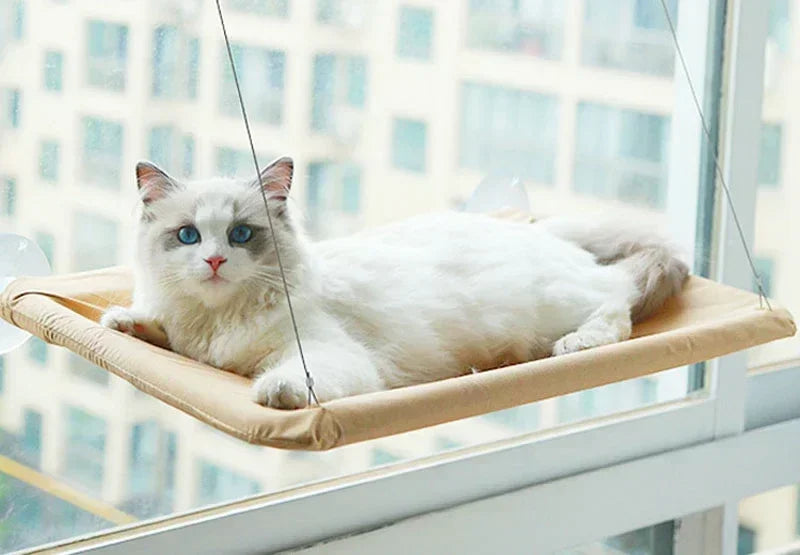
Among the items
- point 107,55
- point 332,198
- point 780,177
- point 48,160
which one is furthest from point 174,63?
point 780,177

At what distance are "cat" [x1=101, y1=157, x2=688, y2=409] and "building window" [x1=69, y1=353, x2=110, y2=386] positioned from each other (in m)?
0.32

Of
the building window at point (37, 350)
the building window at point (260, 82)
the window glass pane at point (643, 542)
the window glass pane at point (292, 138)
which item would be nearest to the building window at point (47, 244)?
the window glass pane at point (292, 138)

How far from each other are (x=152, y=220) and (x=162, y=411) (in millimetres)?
527

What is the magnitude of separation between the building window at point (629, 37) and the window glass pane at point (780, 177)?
305 mm

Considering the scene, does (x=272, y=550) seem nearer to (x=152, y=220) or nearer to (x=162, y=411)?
(x=162, y=411)

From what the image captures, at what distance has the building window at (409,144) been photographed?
2.03m

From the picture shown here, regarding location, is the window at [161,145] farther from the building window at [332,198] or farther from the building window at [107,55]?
the building window at [332,198]

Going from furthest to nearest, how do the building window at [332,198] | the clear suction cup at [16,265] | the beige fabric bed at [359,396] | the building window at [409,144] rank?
the building window at [409,144] → the building window at [332,198] → the clear suction cup at [16,265] → the beige fabric bed at [359,396]

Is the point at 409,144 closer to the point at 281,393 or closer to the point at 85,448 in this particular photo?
the point at 85,448

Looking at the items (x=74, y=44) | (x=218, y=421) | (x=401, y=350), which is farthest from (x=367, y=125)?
(x=218, y=421)

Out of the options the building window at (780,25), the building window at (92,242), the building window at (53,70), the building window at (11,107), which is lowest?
the building window at (92,242)

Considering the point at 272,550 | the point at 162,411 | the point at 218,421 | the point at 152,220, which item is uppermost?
the point at 152,220

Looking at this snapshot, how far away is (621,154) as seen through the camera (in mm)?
2328

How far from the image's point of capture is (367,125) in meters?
1.97
